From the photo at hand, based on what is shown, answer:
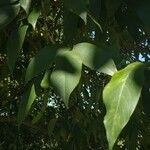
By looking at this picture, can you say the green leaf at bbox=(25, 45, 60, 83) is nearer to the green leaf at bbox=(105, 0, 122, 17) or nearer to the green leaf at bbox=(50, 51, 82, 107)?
the green leaf at bbox=(50, 51, 82, 107)

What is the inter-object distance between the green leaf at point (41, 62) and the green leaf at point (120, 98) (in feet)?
0.45

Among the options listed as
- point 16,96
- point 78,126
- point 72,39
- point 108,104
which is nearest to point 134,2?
point 72,39

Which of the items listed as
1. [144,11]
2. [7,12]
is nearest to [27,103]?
[7,12]

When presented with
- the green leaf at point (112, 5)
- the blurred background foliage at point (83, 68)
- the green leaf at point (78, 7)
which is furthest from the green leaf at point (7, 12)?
the green leaf at point (112, 5)

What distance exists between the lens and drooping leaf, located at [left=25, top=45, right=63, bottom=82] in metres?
0.80

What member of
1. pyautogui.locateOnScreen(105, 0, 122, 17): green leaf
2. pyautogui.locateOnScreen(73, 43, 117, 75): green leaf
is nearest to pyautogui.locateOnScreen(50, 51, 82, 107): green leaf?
pyautogui.locateOnScreen(73, 43, 117, 75): green leaf

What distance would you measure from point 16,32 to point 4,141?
5.54 feet

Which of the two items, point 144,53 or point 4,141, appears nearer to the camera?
point 144,53

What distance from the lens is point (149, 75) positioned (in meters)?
0.79

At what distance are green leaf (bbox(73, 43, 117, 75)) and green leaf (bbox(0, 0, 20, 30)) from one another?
17cm

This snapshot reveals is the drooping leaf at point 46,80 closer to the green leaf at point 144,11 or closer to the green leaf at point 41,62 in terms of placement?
the green leaf at point 41,62

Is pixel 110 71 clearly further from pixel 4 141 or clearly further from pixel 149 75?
pixel 4 141

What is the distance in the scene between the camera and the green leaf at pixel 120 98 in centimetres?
65

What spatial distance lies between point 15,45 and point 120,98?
358mm
